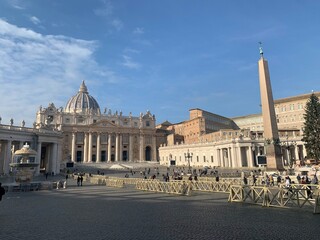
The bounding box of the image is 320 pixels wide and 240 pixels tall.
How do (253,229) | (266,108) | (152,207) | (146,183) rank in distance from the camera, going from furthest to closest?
(266,108) < (146,183) < (152,207) < (253,229)

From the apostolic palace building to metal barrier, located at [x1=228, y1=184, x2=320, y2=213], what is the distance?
3820cm

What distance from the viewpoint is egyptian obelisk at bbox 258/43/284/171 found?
22.8 m

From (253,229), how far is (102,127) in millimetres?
84835

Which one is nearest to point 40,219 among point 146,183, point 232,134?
point 146,183

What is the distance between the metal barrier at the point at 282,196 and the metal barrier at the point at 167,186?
4.14m

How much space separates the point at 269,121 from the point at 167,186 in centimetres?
1109

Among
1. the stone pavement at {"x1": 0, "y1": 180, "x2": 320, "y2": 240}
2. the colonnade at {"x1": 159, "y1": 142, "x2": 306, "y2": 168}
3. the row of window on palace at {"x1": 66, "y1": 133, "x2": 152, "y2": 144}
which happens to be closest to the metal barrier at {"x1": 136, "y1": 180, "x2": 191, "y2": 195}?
the stone pavement at {"x1": 0, "y1": 180, "x2": 320, "y2": 240}

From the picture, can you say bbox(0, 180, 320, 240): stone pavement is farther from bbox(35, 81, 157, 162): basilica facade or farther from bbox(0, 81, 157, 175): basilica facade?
bbox(35, 81, 157, 162): basilica facade

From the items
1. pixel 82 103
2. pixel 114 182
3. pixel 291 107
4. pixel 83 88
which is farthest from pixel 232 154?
pixel 83 88

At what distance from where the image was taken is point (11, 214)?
11234 millimetres

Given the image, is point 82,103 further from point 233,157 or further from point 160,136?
point 233,157

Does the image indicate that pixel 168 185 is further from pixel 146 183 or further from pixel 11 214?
pixel 11 214

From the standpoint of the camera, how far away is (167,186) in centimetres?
Result: 1922

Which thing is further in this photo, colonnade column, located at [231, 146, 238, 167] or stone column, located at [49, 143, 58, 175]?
colonnade column, located at [231, 146, 238, 167]
